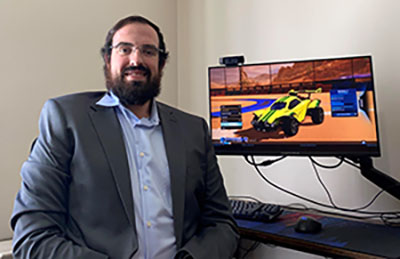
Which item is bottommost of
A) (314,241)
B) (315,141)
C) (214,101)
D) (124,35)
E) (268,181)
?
(314,241)

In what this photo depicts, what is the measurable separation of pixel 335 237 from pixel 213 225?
43cm

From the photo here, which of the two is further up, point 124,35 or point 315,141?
point 124,35

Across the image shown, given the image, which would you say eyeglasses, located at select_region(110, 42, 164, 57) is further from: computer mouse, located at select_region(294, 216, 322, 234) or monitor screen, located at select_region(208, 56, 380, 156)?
computer mouse, located at select_region(294, 216, 322, 234)

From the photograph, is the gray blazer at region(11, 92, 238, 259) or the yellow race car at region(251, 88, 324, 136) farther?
the yellow race car at region(251, 88, 324, 136)

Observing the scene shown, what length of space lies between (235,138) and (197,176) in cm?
45

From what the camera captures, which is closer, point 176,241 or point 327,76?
point 176,241

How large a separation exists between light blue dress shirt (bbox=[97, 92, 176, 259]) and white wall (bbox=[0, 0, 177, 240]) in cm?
77

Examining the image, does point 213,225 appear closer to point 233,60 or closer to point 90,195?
point 90,195

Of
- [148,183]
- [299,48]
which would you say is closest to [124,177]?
[148,183]

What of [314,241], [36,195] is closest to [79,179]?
[36,195]

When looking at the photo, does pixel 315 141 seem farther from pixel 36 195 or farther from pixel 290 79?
pixel 36 195

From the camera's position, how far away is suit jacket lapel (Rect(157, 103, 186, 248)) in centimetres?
110

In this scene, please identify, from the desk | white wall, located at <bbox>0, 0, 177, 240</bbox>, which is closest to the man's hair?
white wall, located at <bbox>0, 0, 177, 240</bbox>

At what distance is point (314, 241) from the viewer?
1107mm
